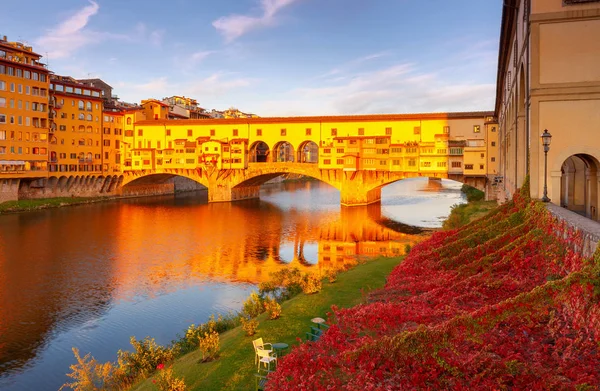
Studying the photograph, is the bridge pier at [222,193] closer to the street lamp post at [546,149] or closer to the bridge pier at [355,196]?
the bridge pier at [355,196]

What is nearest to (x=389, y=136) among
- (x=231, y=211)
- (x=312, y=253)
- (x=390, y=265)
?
(x=231, y=211)

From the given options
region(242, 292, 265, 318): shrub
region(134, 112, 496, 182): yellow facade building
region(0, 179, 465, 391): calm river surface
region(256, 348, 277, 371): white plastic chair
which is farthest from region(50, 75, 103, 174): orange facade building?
region(256, 348, 277, 371): white plastic chair

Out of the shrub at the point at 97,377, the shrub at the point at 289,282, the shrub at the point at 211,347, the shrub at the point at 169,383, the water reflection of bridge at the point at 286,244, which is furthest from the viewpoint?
the water reflection of bridge at the point at 286,244

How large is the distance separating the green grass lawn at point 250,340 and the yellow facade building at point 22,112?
53.8m

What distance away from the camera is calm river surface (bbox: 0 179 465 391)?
18.5m

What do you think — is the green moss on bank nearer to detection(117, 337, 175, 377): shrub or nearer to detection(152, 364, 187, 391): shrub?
detection(117, 337, 175, 377): shrub

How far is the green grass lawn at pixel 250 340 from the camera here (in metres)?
11.8

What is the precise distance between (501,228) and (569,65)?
6.82 m

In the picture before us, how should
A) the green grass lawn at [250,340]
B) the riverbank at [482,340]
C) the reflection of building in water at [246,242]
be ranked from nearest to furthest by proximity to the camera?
1. the riverbank at [482,340]
2. the green grass lawn at [250,340]
3. the reflection of building in water at [246,242]

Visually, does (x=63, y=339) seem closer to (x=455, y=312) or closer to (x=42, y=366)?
(x=42, y=366)

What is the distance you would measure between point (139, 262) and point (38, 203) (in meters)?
36.8

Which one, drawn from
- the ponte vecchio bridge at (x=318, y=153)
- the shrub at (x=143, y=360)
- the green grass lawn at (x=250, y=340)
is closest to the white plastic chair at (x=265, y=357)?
the green grass lawn at (x=250, y=340)

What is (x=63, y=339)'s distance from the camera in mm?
18328

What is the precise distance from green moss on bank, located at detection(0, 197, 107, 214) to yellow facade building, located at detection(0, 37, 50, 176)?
354cm
